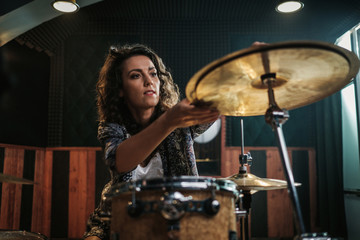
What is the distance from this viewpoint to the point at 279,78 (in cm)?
111

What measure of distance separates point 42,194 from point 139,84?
304 centimetres

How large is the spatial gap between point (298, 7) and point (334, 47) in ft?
8.81

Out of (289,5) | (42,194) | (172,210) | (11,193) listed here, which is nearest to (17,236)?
(172,210)

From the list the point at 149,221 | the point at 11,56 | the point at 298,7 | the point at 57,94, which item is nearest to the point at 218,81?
the point at 149,221

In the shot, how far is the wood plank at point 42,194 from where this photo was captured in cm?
394

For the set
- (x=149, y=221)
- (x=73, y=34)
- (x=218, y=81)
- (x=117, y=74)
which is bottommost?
(x=149, y=221)

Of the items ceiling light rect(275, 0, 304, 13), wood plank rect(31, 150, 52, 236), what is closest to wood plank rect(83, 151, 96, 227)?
wood plank rect(31, 150, 52, 236)

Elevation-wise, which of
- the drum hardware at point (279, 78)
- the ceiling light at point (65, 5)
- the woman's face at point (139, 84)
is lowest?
the drum hardware at point (279, 78)

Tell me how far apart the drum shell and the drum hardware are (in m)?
0.23

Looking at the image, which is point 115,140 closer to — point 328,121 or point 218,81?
point 218,81

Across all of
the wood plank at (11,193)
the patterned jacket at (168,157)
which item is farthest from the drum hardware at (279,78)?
the wood plank at (11,193)

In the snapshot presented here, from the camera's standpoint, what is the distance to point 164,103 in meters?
1.98

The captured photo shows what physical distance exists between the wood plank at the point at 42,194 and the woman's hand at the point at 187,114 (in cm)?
337

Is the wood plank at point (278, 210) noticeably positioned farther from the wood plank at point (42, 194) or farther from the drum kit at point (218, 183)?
the drum kit at point (218, 183)
